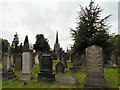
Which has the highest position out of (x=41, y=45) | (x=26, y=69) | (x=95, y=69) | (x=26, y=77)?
(x=41, y=45)

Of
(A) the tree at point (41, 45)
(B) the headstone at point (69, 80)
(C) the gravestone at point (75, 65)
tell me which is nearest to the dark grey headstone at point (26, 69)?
(B) the headstone at point (69, 80)

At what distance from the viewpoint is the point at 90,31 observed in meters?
23.0

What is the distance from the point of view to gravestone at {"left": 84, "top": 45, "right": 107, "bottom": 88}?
10039 millimetres

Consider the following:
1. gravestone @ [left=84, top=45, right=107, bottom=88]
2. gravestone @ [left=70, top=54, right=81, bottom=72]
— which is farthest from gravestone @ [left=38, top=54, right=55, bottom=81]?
gravestone @ [left=70, top=54, right=81, bottom=72]

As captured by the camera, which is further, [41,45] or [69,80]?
[41,45]

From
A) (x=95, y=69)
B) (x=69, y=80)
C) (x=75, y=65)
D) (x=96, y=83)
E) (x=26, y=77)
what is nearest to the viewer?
(x=96, y=83)

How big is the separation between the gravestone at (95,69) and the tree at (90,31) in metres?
10.9

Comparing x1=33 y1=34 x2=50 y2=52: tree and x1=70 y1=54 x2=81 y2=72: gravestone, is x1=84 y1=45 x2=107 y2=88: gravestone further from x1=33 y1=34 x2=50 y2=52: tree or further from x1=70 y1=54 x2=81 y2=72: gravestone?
x1=33 y1=34 x2=50 y2=52: tree

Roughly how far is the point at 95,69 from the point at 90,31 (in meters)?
13.3

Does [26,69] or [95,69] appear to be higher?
[95,69]

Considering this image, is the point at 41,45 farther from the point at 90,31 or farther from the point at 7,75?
the point at 7,75

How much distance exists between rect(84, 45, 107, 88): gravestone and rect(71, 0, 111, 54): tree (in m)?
10.9

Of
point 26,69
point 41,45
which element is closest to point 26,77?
point 26,69

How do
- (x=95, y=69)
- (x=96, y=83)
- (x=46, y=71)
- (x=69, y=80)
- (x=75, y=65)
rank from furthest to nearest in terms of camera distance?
1. (x=75, y=65)
2. (x=46, y=71)
3. (x=69, y=80)
4. (x=95, y=69)
5. (x=96, y=83)
